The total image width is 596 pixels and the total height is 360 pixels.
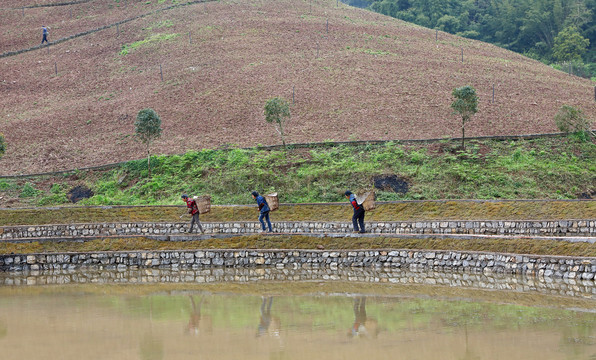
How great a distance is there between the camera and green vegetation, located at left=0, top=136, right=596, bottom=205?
3247 cm

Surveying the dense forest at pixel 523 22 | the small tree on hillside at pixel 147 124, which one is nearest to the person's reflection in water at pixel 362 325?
the small tree on hillside at pixel 147 124

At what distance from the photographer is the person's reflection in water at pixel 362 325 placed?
1450cm

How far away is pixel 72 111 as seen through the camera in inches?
2032

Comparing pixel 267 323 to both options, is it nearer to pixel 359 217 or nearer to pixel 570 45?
pixel 359 217

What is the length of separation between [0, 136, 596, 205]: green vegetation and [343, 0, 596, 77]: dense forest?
143ft

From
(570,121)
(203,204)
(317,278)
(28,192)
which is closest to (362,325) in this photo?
(317,278)

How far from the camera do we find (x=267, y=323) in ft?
52.2

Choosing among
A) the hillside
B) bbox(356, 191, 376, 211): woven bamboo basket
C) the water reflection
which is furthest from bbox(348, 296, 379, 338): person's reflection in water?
the hillside

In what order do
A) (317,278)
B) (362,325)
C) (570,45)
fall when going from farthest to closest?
(570,45)
(317,278)
(362,325)

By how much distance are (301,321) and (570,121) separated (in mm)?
26469

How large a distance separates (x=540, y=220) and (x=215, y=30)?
46.8 meters

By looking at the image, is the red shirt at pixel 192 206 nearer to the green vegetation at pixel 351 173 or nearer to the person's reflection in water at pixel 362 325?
the green vegetation at pixel 351 173

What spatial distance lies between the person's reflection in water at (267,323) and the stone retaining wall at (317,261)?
5453mm

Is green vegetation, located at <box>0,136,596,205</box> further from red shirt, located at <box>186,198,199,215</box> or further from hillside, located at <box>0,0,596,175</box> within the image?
red shirt, located at <box>186,198,199,215</box>
